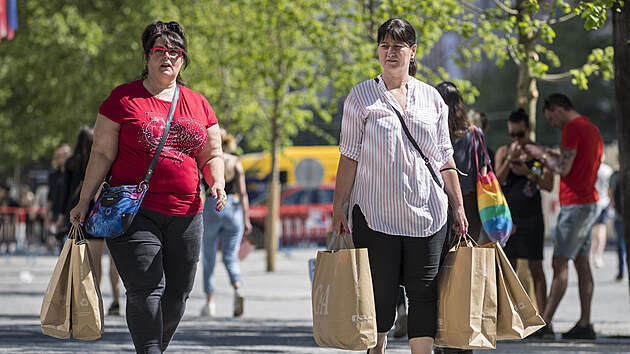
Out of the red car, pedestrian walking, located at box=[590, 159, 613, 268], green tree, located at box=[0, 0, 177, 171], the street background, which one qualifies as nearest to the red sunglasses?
the street background

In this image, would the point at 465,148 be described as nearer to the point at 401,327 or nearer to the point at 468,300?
the point at 468,300

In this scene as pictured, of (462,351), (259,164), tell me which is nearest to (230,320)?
(462,351)

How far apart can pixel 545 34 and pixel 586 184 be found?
4.46ft

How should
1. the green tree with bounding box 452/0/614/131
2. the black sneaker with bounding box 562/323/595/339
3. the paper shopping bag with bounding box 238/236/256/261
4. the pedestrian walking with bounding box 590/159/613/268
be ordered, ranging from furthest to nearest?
the pedestrian walking with bounding box 590/159/613/268 < the paper shopping bag with bounding box 238/236/256/261 < the green tree with bounding box 452/0/614/131 < the black sneaker with bounding box 562/323/595/339

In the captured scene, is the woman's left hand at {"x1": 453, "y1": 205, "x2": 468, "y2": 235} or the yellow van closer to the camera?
the woman's left hand at {"x1": 453, "y1": 205, "x2": 468, "y2": 235}

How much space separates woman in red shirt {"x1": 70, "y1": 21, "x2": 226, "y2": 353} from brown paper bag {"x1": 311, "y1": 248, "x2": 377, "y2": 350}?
2.63 feet

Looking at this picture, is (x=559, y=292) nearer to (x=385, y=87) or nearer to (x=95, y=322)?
(x=385, y=87)

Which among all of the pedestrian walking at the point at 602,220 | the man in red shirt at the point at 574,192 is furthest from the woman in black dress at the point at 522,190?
the pedestrian walking at the point at 602,220

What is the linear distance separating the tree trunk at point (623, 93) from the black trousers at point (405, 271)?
3349mm

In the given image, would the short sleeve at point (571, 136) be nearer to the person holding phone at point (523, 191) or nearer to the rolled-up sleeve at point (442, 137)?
the person holding phone at point (523, 191)

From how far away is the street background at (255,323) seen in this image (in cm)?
852

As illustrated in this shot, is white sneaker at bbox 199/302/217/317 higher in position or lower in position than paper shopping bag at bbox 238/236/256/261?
lower

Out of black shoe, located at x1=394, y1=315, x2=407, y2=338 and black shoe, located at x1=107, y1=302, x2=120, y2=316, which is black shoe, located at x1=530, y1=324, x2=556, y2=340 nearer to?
black shoe, located at x1=394, y1=315, x2=407, y2=338

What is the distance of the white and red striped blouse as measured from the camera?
217 inches
